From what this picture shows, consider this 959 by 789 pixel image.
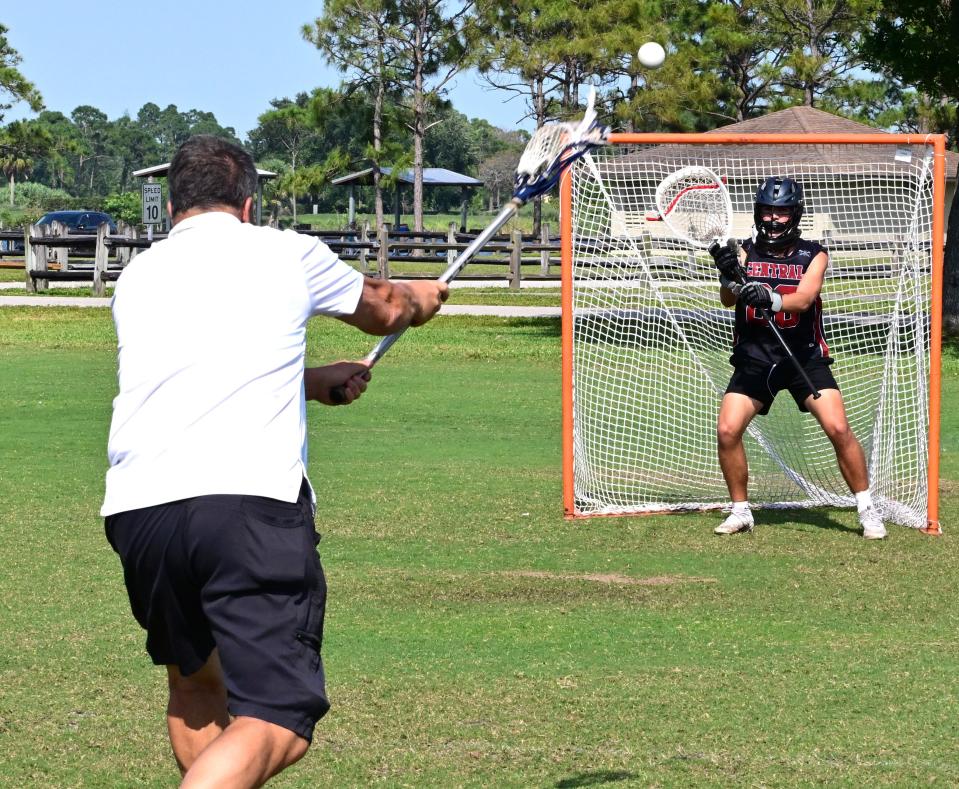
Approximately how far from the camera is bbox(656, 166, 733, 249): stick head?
9.46m

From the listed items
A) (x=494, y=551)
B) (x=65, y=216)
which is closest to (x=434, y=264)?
(x=65, y=216)

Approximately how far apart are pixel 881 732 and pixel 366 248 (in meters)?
30.9

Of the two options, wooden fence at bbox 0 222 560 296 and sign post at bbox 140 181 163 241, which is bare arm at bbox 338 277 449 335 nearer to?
wooden fence at bbox 0 222 560 296

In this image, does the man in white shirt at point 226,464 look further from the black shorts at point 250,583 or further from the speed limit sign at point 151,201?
the speed limit sign at point 151,201

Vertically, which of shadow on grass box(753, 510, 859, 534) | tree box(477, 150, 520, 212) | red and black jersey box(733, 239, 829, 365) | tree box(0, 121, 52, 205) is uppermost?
tree box(477, 150, 520, 212)

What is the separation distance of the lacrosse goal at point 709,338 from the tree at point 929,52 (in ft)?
29.3

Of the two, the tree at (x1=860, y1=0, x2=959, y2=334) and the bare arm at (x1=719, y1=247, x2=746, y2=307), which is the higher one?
the tree at (x1=860, y1=0, x2=959, y2=334)

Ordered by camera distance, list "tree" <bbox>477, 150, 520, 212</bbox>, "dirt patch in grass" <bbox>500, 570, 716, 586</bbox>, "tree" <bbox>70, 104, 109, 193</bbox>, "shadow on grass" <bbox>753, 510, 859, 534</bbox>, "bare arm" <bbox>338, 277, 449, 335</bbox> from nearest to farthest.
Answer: "bare arm" <bbox>338, 277, 449, 335</bbox> < "dirt patch in grass" <bbox>500, 570, 716, 586</bbox> < "shadow on grass" <bbox>753, 510, 859, 534</bbox> < "tree" <bbox>477, 150, 520, 212</bbox> < "tree" <bbox>70, 104, 109, 193</bbox>

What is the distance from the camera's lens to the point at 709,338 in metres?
10.9

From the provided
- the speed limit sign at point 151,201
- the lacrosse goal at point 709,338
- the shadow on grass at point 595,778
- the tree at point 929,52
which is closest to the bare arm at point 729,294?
the lacrosse goal at point 709,338

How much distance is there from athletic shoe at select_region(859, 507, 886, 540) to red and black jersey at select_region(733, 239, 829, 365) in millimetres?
926

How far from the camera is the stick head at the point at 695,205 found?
9461mm

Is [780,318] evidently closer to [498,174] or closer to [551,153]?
[551,153]

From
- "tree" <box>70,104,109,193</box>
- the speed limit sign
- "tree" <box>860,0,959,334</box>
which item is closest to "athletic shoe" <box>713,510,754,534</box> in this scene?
"tree" <box>860,0,959,334</box>
